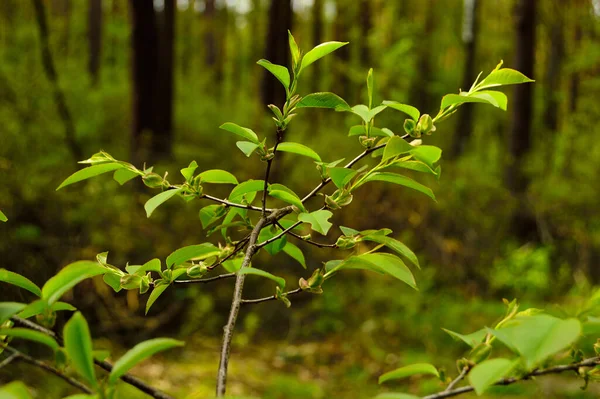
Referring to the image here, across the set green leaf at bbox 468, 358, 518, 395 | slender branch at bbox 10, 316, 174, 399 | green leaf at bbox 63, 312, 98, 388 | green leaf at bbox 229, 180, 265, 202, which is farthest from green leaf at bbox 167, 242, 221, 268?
green leaf at bbox 468, 358, 518, 395

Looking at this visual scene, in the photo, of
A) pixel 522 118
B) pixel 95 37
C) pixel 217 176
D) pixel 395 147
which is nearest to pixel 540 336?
pixel 395 147

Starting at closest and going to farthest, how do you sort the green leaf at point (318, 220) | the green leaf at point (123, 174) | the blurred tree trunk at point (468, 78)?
the green leaf at point (318, 220), the green leaf at point (123, 174), the blurred tree trunk at point (468, 78)

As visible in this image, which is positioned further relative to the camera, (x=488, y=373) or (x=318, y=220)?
(x=318, y=220)

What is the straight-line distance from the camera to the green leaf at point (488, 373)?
1.57 ft

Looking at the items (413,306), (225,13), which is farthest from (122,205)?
(225,13)

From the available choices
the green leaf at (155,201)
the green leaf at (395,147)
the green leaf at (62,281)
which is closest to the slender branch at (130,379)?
the green leaf at (62,281)

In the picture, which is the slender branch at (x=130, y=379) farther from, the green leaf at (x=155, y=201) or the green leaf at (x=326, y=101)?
the green leaf at (x=326, y=101)

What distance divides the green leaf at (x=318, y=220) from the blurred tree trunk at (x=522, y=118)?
6.09 m

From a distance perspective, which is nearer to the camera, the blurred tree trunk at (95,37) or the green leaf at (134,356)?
the green leaf at (134,356)

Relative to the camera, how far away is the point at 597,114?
29.9 feet

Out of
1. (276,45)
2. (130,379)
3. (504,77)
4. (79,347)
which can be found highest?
(504,77)

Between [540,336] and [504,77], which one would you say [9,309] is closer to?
[540,336]

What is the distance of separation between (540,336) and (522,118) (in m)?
7.27

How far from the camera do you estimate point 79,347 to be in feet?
1.66
